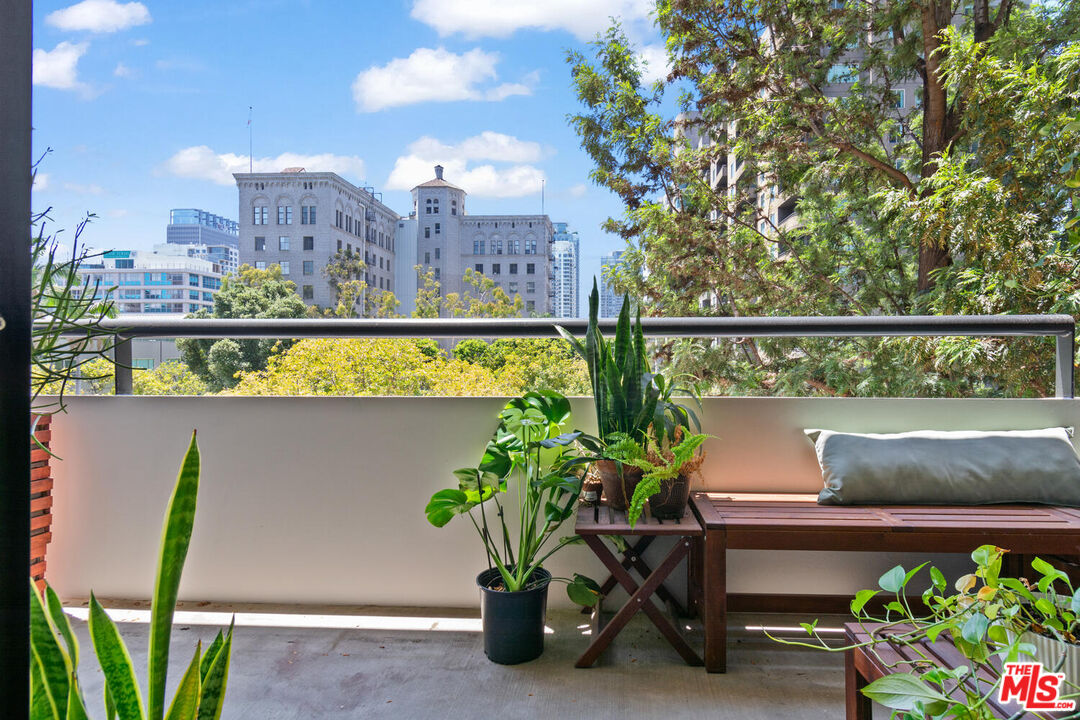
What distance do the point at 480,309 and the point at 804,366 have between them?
1252 cm

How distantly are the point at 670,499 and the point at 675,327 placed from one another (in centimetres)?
63

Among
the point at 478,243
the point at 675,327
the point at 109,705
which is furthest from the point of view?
the point at 478,243

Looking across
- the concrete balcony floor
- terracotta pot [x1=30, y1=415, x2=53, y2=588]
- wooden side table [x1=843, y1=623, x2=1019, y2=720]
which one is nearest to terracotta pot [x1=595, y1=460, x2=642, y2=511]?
the concrete balcony floor

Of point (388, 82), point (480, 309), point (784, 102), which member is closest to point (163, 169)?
point (388, 82)

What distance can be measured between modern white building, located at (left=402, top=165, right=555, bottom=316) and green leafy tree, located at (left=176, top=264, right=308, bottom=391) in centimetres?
1924

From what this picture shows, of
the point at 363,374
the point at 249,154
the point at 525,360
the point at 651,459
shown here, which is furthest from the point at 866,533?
the point at 249,154

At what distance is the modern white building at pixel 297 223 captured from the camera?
1864 inches

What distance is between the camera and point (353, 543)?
234 centimetres

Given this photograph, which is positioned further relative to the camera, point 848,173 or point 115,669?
point 848,173

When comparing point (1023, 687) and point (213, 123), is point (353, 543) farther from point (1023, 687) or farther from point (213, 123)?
point (213, 123)

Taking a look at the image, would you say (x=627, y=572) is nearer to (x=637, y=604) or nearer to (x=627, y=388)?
(x=637, y=604)

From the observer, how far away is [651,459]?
1907 millimetres

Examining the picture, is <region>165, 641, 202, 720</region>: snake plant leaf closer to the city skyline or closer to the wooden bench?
the wooden bench

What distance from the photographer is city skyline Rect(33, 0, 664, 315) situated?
35.1 metres
